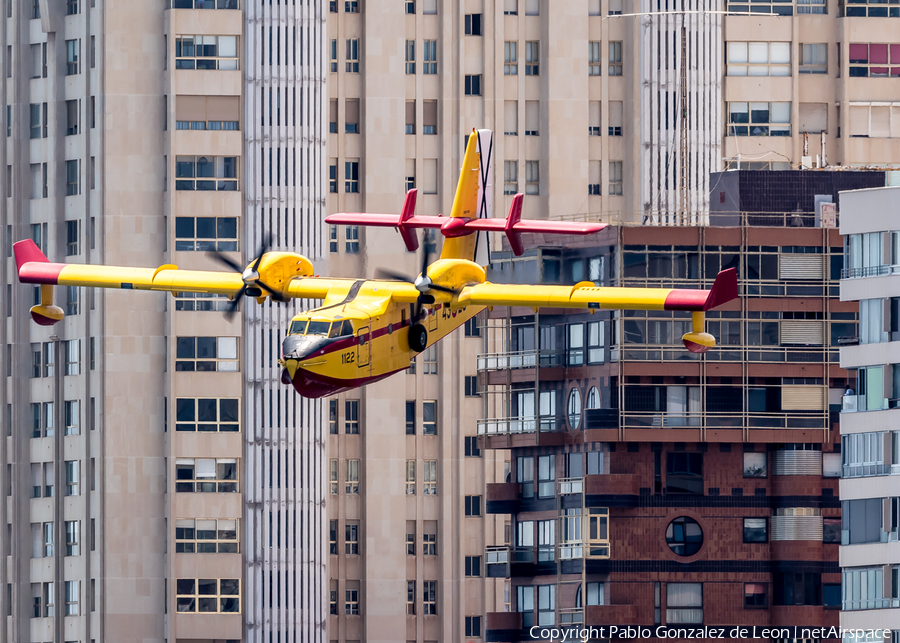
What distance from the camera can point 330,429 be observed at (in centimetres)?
16238

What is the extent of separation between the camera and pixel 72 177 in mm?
162375

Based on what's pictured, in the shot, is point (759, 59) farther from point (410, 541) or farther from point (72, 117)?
point (72, 117)

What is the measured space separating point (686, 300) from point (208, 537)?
260 feet

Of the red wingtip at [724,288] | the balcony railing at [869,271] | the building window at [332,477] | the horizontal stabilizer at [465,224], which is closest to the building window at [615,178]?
the building window at [332,477]

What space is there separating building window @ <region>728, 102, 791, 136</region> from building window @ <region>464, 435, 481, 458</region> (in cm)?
3142

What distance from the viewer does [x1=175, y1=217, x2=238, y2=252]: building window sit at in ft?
517

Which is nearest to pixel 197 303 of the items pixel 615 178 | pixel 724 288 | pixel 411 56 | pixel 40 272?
pixel 411 56

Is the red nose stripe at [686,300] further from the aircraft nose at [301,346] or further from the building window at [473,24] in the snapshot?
the building window at [473,24]

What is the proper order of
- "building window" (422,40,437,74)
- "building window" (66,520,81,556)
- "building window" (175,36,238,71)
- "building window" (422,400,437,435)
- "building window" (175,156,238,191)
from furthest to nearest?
"building window" (422,40,437,74), "building window" (422,400,437,435), "building window" (66,520,81,556), "building window" (175,156,238,191), "building window" (175,36,238,71)

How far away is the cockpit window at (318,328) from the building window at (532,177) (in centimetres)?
8408

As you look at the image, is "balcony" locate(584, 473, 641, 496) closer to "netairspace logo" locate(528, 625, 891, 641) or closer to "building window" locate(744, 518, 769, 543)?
"building window" locate(744, 518, 769, 543)

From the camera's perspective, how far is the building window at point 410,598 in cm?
15962

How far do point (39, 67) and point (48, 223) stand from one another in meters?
11.9

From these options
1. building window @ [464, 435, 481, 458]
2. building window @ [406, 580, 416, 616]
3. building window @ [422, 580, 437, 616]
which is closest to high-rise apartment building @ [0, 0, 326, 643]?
building window @ [406, 580, 416, 616]
